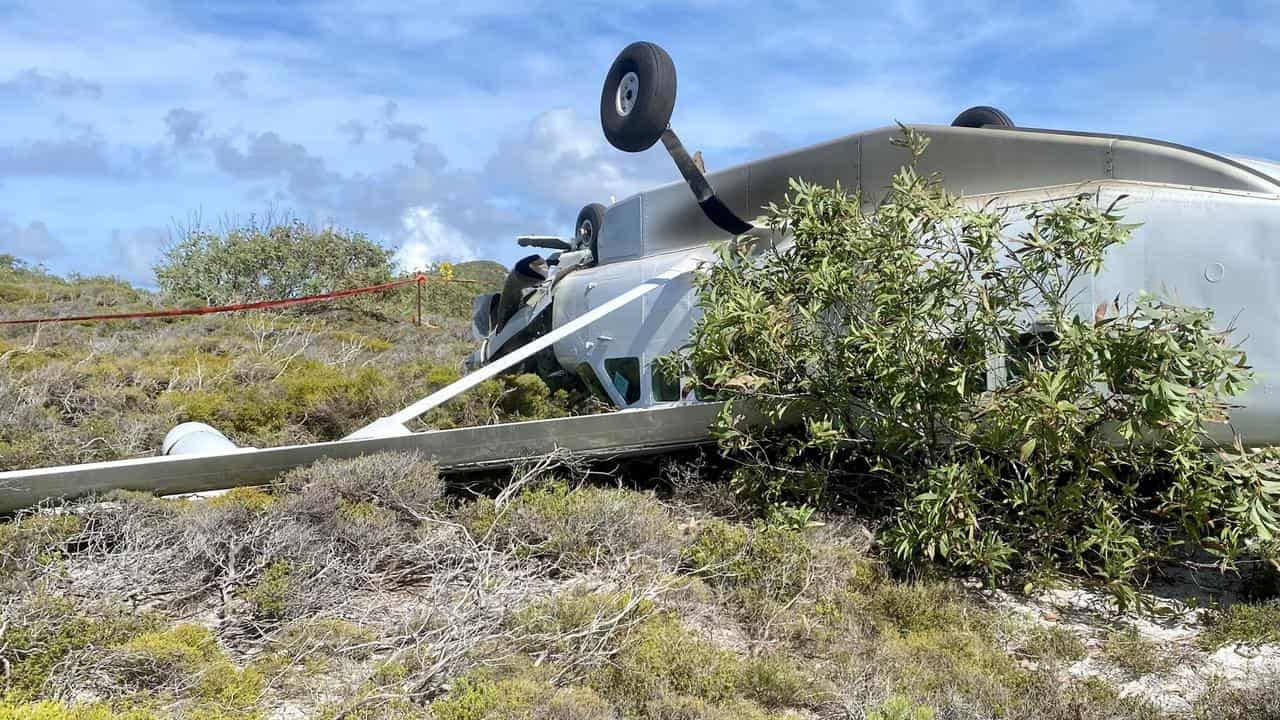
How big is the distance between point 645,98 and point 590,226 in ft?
9.87

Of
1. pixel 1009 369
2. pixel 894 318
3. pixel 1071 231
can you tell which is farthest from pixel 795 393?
pixel 1071 231

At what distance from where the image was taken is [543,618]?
172 inches

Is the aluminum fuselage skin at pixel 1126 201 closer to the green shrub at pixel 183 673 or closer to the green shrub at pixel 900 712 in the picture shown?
the green shrub at pixel 900 712

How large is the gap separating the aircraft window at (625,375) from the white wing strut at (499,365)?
594 millimetres

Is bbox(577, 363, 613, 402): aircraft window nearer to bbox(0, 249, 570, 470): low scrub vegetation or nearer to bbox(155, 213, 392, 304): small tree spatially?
bbox(0, 249, 570, 470): low scrub vegetation

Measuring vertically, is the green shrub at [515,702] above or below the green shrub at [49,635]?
below

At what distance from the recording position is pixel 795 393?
6.27 m

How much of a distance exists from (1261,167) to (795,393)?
9.97 ft

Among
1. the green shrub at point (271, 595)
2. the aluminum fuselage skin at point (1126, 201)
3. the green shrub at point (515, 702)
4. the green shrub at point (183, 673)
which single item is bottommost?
the green shrub at point (515, 702)

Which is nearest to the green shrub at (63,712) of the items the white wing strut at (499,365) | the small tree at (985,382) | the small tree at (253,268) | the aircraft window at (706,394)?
the white wing strut at (499,365)

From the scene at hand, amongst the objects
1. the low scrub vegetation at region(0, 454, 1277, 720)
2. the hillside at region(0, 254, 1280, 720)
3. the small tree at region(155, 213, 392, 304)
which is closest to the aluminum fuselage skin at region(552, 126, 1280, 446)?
the hillside at region(0, 254, 1280, 720)

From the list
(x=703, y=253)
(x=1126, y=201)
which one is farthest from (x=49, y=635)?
(x=1126, y=201)

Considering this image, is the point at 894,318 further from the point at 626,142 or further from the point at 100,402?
the point at 100,402

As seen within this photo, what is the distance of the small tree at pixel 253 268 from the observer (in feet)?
76.2
